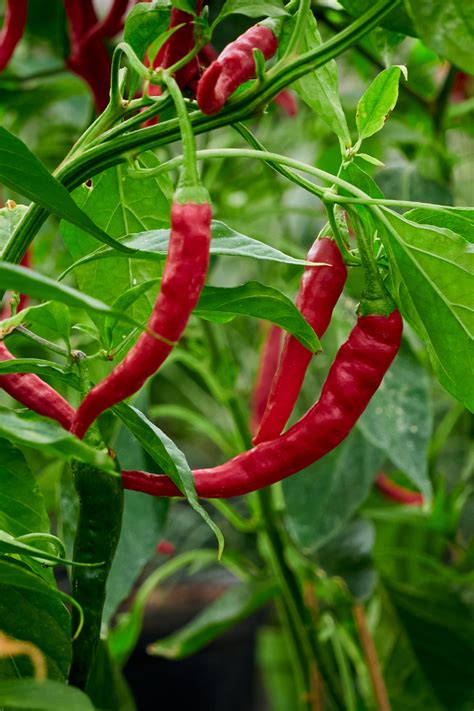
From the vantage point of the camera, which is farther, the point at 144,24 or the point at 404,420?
the point at 404,420

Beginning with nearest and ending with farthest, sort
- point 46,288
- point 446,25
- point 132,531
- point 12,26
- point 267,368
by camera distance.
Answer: point 46,288, point 446,25, point 12,26, point 132,531, point 267,368

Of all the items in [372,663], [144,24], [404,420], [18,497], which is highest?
[144,24]

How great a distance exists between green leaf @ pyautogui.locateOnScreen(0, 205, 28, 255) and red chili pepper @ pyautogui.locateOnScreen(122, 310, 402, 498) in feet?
0.42

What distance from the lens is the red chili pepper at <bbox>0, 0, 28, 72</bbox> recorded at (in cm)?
59

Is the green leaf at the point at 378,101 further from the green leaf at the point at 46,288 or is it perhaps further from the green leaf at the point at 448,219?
the green leaf at the point at 46,288

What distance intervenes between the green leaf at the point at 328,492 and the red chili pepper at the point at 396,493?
171 mm

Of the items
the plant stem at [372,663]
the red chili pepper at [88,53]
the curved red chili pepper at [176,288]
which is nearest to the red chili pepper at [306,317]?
the curved red chili pepper at [176,288]

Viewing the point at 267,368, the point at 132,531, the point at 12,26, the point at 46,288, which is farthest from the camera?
the point at 267,368

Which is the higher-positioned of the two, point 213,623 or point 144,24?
point 144,24

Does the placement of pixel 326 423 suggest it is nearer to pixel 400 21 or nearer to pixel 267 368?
pixel 400 21

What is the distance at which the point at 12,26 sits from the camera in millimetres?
595

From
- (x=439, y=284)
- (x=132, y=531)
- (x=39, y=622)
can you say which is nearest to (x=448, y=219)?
(x=439, y=284)

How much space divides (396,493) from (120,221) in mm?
637

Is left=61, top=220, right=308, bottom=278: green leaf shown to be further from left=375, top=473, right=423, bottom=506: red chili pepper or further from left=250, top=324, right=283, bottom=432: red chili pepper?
left=375, top=473, right=423, bottom=506: red chili pepper
